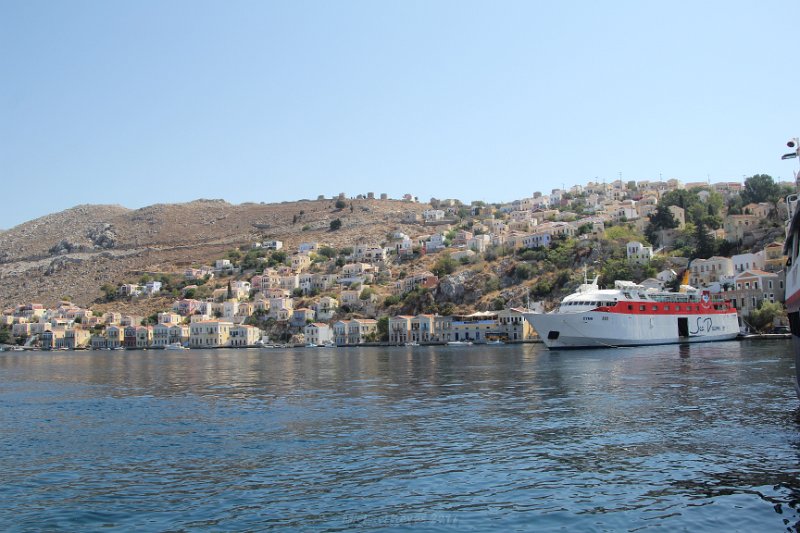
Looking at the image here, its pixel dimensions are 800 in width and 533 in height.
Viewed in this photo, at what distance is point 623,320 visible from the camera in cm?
6347

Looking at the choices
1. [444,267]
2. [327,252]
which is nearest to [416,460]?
[444,267]

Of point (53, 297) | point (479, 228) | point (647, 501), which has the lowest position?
point (647, 501)

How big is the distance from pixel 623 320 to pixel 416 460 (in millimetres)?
51084

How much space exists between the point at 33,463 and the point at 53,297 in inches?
6481

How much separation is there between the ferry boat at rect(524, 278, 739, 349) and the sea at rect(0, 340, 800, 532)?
30750 mm

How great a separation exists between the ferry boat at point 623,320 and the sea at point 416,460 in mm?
30750

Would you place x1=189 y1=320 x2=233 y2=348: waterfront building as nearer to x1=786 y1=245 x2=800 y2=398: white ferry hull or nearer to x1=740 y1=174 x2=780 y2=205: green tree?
x1=740 y1=174 x2=780 y2=205: green tree

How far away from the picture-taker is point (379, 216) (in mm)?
193875

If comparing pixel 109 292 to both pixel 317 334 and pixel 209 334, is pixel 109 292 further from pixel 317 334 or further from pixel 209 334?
pixel 317 334

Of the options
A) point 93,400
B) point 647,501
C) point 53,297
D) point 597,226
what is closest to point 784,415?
point 647,501

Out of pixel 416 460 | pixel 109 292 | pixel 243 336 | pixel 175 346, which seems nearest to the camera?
pixel 416 460

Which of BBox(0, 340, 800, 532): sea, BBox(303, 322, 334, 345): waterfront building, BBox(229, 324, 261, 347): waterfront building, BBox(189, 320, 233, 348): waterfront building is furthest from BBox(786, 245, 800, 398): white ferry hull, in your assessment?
BBox(189, 320, 233, 348): waterfront building

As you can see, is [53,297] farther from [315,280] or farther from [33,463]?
[33,463]

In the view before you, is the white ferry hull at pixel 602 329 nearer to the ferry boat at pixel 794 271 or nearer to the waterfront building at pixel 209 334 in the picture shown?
the ferry boat at pixel 794 271
